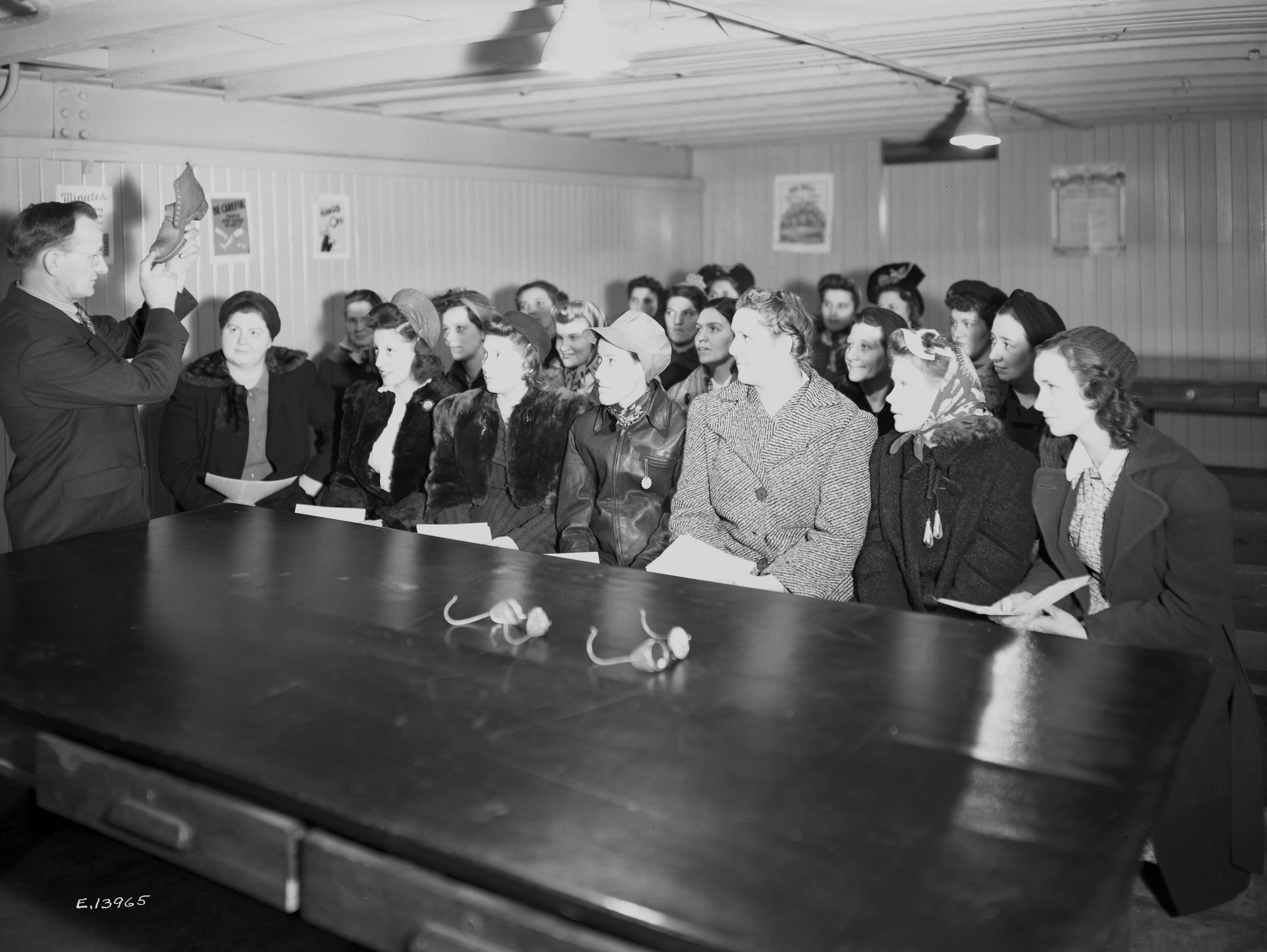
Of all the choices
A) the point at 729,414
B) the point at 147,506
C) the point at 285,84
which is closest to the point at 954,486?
the point at 729,414

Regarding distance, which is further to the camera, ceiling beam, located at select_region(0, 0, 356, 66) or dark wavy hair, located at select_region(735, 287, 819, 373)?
ceiling beam, located at select_region(0, 0, 356, 66)

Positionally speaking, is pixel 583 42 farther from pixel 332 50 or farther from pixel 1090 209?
pixel 1090 209

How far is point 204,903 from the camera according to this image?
327cm

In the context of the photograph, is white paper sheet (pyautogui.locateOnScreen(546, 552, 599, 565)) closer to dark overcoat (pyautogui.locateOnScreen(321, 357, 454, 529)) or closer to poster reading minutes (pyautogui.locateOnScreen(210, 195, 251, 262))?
dark overcoat (pyautogui.locateOnScreen(321, 357, 454, 529))

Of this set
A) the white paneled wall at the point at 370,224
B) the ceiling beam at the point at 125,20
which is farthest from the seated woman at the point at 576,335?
the white paneled wall at the point at 370,224

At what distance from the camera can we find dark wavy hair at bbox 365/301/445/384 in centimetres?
511

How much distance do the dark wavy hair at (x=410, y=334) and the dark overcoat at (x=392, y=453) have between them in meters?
0.01

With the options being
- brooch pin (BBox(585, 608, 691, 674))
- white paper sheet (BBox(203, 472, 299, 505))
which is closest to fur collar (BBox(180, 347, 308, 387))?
white paper sheet (BBox(203, 472, 299, 505))

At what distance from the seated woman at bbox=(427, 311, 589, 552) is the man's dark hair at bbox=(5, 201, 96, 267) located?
153 cm

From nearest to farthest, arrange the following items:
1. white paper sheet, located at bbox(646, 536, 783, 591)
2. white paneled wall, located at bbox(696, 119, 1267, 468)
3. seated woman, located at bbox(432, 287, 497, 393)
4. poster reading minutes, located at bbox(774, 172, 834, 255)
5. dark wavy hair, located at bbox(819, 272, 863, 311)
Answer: white paper sheet, located at bbox(646, 536, 783, 591), seated woman, located at bbox(432, 287, 497, 393), dark wavy hair, located at bbox(819, 272, 863, 311), white paneled wall, located at bbox(696, 119, 1267, 468), poster reading minutes, located at bbox(774, 172, 834, 255)

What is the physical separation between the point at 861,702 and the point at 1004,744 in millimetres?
304

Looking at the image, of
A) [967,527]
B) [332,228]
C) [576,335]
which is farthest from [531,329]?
[332,228]

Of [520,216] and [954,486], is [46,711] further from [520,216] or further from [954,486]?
[520,216]

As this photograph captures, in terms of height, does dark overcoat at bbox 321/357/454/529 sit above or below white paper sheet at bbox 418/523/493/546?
above
